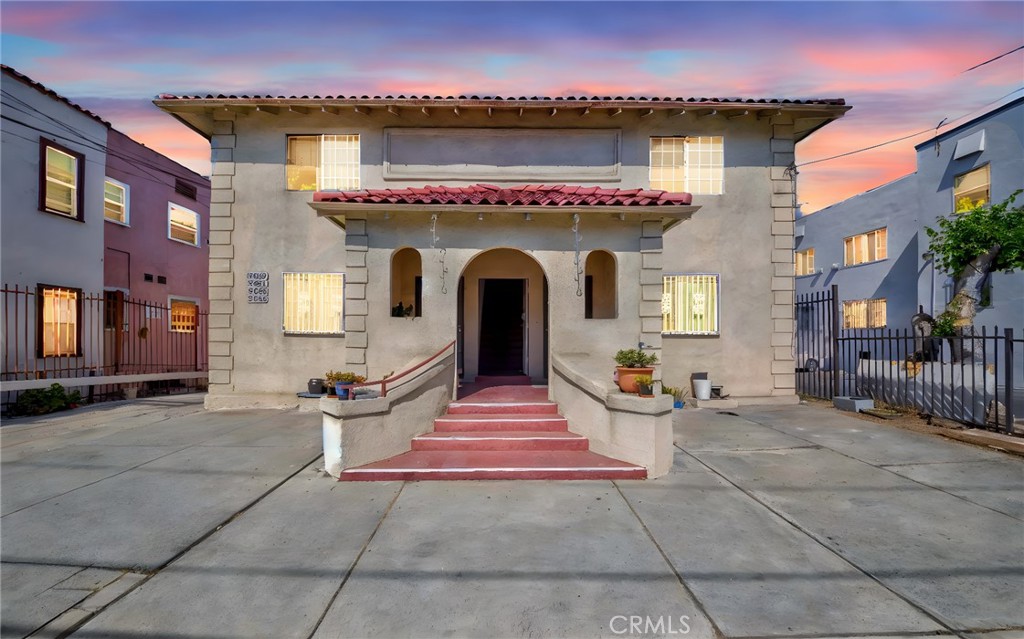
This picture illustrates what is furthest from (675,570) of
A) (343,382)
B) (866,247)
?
(866,247)

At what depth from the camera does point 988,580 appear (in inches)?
149

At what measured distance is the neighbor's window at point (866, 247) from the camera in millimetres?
20203

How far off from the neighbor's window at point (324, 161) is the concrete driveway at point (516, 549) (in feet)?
22.8

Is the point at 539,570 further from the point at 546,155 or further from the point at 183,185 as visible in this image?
the point at 183,185

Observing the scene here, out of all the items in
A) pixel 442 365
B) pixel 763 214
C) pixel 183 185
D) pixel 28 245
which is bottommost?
pixel 442 365

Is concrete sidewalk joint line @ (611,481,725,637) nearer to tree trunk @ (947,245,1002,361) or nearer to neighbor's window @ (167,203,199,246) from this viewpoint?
tree trunk @ (947,245,1002,361)

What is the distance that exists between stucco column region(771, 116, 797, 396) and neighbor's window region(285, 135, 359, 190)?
34.2ft

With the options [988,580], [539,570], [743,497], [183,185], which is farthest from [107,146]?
[988,580]

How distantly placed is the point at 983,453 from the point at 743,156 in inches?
305

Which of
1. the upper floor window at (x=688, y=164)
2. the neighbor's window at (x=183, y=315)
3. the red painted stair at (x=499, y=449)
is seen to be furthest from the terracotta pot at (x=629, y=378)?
the neighbor's window at (x=183, y=315)

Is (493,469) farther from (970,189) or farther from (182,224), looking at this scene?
(970,189)

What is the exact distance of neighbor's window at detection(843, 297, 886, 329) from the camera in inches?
796

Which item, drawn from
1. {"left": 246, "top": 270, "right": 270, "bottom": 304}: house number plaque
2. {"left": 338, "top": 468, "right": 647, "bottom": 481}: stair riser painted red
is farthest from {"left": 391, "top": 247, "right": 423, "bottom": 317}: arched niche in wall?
{"left": 338, "top": 468, "right": 647, "bottom": 481}: stair riser painted red

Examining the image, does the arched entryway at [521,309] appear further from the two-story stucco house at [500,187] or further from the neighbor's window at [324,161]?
the neighbor's window at [324,161]
